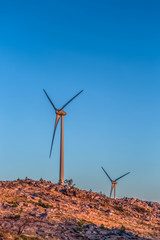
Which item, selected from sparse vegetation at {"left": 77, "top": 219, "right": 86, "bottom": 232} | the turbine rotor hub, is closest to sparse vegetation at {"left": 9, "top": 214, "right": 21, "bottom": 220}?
sparse vegetation at {"left": 77, "top": 219, "right": 86, "bottom": 232}

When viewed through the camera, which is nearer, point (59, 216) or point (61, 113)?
point (59, 216)

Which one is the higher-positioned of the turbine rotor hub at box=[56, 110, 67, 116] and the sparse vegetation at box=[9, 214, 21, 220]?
the turbine rotor hub at box=[56, 110, 67, 116]

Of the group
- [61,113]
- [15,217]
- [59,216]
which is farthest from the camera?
[61,113]

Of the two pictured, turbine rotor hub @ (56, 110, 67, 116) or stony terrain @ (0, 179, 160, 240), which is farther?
turbine rotor hub @ (56, 110, 67, 116)

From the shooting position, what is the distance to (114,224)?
29.9 meters

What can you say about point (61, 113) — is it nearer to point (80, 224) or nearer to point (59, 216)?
point (59, 216)

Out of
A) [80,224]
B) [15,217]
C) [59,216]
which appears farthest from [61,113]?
[15,217]

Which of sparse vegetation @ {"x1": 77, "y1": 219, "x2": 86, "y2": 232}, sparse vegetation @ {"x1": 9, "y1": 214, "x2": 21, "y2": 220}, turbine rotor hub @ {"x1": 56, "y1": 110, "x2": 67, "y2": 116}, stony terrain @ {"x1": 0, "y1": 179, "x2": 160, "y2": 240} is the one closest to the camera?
stony terrain @ {"x1": 0, "y1": 179, "x2": 160, "y2": 240}

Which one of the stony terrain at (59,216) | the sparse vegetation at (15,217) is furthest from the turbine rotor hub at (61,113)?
the sparse vegetation at (15,217)

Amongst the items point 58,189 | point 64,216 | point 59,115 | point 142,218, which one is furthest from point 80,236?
point 59,115

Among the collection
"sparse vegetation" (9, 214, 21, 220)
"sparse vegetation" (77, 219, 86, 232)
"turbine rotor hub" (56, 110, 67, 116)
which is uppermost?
"turbine rotor hub" (56, 110, 67, 116)

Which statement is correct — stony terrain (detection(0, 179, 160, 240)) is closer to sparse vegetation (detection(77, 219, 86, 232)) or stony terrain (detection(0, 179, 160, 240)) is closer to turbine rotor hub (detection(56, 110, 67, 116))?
sparse vegetation (detection(77, 219, 86, 232))

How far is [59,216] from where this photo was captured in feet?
88.3

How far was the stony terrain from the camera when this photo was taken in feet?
71.9
